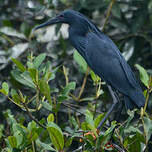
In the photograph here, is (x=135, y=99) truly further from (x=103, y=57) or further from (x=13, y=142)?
(x=13, y=142)

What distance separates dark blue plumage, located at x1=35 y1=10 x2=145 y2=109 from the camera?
9.45 ft

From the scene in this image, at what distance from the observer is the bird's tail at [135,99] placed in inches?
109

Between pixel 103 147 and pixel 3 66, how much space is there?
5.47 ft

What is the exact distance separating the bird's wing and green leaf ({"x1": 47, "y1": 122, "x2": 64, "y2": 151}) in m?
0.92

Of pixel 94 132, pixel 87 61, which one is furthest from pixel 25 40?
pixel 94 132

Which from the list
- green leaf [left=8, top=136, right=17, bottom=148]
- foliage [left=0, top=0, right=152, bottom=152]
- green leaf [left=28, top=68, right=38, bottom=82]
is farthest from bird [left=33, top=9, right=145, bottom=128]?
green leaf [left=8, top=136, right=17, bottom=148]

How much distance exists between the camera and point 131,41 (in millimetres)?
3641

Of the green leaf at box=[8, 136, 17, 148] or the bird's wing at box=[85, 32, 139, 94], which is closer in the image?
the green leaf at box=[8, 136, 17, 148]

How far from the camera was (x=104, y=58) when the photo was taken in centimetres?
299

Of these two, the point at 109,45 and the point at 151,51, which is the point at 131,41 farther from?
the point at 109,45

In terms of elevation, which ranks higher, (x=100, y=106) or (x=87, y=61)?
(x=87, y=61)

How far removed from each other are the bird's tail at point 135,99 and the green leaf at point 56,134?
32.6 inches

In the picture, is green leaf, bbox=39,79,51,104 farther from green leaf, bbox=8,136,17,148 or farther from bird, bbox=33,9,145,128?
bird, bbox=33,9,145,128

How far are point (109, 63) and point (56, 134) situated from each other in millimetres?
1012
